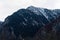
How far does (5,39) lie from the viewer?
462ft

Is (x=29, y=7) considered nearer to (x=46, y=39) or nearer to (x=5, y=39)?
(x=5, y=39)

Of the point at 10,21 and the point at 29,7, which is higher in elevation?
the point at 29,7

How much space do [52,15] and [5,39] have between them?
140 feet

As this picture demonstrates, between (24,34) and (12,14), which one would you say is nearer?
(24,34)

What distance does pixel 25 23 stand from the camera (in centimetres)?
14625

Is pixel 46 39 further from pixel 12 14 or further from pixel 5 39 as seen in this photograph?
pixel 12 14

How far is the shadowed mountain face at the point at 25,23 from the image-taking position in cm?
13688

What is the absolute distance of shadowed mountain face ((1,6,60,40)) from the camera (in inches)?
5389

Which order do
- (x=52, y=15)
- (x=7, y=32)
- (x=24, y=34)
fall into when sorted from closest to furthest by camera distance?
(x=24, y=34) → (x=7, y=32) → (x=52, y=15)

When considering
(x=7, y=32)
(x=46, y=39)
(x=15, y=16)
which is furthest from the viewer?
(x=15, y=16)

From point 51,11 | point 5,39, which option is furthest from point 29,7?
point 5,39

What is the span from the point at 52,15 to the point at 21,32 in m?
39.3

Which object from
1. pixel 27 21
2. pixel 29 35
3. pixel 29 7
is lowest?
pixel 29 35

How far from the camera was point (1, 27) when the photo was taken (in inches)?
6171
